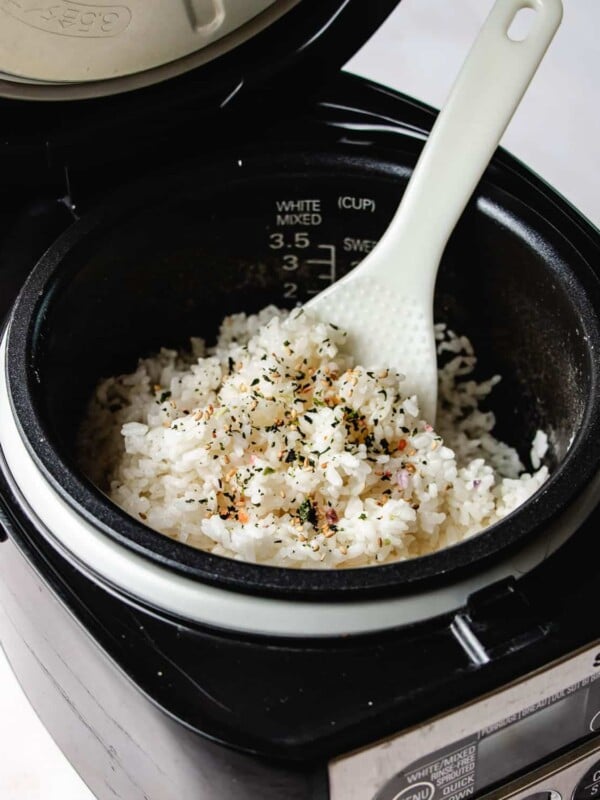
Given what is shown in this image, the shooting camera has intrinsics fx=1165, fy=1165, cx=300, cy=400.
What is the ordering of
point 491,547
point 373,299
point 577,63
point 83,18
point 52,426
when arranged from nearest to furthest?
point 491,547, point 52,426, point 83,18, point 373,299, point 577,63

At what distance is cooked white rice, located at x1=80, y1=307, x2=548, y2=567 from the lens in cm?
107

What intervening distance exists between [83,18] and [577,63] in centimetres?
115

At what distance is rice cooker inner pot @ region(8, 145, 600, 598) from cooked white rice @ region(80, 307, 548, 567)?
0.07m

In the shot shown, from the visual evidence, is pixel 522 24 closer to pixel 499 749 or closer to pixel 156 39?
pixel 156 39

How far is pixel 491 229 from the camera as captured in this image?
4.07ft

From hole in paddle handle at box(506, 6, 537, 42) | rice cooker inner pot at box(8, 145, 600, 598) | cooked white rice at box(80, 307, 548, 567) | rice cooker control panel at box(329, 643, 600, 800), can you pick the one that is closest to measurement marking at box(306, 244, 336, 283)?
rice cooker inner pot at box(8, 145, 600, 598)

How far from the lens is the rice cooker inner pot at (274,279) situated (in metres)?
1.13

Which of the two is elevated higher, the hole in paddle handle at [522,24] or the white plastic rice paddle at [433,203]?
the hole in paddle handle at [522,24]

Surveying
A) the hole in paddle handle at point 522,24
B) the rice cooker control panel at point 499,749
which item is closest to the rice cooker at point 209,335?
the rice cooker control panel at point 499,749

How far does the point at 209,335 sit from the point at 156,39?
0.36 m

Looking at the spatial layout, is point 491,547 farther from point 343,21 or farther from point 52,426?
point 343,21

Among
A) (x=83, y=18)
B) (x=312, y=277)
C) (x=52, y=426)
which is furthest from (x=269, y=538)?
(x=83, y=18)

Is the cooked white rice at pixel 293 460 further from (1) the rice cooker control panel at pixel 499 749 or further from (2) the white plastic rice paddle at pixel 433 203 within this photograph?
(1) the rice cooker control panel at pixel 499 749

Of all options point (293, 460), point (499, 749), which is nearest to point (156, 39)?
point (293, 460)
